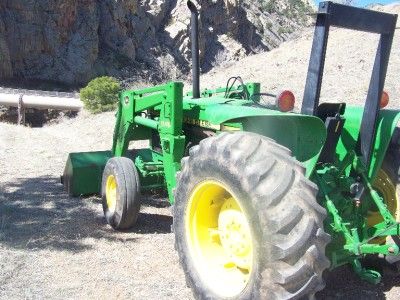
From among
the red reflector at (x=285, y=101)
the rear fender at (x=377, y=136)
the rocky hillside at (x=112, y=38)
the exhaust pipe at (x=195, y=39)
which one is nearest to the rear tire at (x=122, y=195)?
the exhaust pipe at (x=195, y=39)

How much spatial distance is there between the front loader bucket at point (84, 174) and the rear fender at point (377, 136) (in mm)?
3697

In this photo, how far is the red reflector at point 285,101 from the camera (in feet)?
12.5

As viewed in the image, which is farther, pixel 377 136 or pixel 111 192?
pixel 111 192

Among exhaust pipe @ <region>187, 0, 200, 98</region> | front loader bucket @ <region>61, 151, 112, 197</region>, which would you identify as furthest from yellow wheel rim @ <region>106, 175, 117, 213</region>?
exhaust pipe @ <region>187, 0, 200, 98</region>

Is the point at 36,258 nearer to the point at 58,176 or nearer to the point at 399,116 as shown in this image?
the point at 399,116

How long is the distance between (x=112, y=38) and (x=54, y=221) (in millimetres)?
31274

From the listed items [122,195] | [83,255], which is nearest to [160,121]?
[122,195]

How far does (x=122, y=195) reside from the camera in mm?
5188

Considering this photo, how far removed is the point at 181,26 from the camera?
4019cm

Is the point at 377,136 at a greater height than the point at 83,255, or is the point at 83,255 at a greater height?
the point at 377,136

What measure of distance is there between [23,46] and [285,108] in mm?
29496

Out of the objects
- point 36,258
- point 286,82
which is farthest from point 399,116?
point 286,82

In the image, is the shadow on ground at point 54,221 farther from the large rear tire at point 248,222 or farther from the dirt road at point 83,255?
the large rear tire at point 248,222

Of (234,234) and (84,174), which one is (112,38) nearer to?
(84,174)
